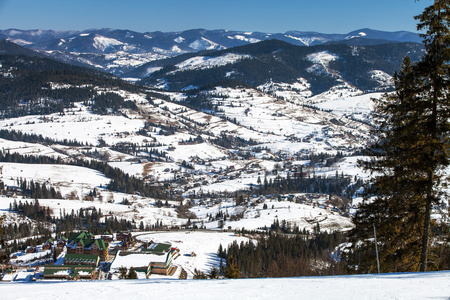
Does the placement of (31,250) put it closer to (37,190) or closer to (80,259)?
(80,259)

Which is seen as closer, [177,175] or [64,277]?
[64,277]

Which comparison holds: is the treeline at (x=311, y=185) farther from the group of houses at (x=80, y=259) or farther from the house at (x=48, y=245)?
the group of houses at (x=80, y=259)

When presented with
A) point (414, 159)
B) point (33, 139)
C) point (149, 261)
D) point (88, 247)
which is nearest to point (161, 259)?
point (149, 261)

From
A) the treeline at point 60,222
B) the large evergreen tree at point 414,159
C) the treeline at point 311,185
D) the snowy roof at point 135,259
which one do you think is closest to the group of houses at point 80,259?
the snowy roof at point 135,259

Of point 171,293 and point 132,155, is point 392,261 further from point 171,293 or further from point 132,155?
point 132,155

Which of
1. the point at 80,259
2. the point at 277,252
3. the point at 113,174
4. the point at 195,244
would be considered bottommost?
the point at 195,244

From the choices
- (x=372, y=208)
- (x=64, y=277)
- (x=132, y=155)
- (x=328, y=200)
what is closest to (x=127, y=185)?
(x=132, y=155)

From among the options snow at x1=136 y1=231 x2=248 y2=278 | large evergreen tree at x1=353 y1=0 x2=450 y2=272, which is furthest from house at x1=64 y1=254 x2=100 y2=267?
large evergreen tree at x1=353 y1=0 x2=450 y2=272
